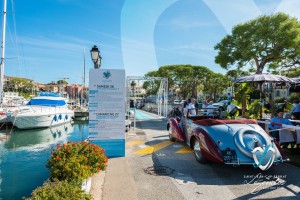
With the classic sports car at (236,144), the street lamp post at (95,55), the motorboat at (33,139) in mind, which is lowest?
the motorboat at (33,139)

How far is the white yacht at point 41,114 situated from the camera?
19125 millimetres

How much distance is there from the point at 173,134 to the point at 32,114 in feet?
47.6

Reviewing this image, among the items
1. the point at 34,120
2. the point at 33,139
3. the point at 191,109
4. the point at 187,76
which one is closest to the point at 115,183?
the point at 191,109

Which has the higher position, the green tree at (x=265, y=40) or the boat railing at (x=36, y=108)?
the green tree at (x=265, y=40)

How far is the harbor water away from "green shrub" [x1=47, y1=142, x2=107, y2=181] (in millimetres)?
2349

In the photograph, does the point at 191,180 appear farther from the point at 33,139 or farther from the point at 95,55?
the point at 33,139

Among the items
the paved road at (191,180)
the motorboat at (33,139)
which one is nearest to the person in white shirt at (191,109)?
the paved road at (191,180)

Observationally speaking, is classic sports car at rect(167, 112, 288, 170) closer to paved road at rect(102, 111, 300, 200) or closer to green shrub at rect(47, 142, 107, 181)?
paved road at rect(102, 111, 300, 200)

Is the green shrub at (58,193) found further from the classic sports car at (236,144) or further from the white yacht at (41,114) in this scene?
the white yacht at (41,114)

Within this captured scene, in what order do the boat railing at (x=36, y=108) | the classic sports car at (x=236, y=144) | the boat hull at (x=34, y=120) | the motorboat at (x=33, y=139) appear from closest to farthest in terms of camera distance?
the classic sports car at (x=236, y=144) → the motorboat at (x=33, y=139) → the boat hull at (x=34, y=120) → the boat railing at (x=36, y=108)

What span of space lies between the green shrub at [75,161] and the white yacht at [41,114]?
1614 cm

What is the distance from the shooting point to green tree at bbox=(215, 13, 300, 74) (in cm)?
2203

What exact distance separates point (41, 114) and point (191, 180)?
17.6m

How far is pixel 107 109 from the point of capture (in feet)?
23.5
